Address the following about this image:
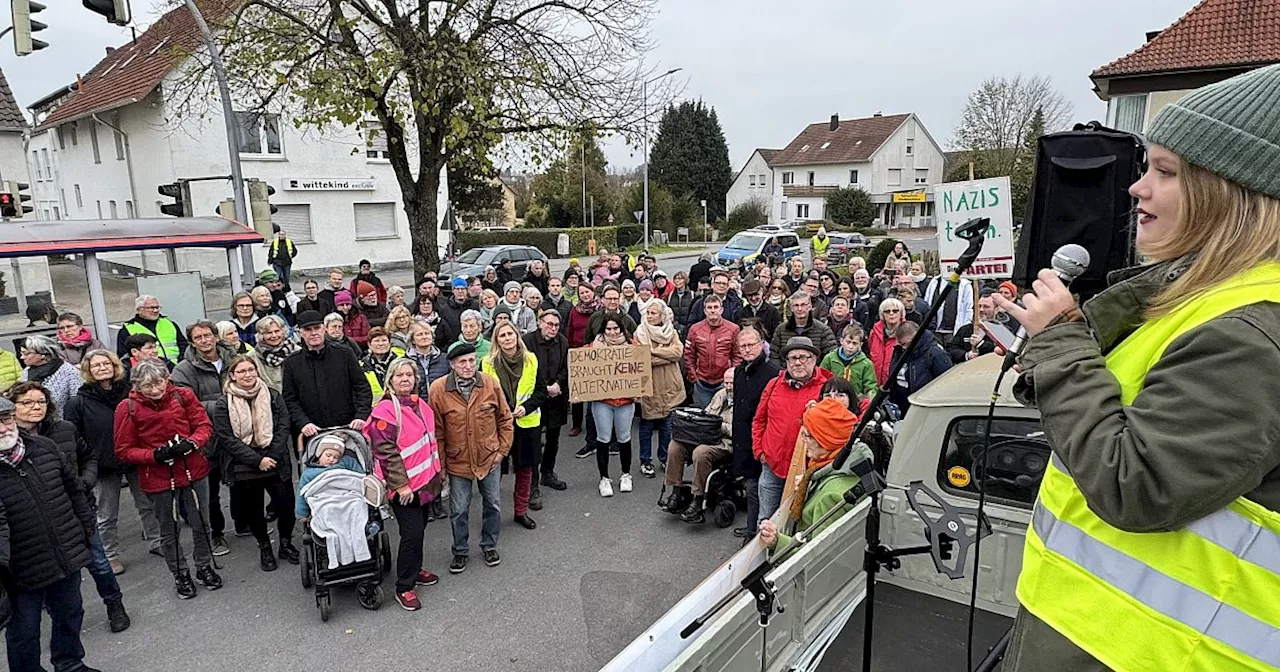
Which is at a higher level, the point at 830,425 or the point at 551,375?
the point at 830,425

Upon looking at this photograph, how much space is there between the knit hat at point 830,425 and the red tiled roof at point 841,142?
57.9 metres

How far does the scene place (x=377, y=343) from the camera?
6.96 metres

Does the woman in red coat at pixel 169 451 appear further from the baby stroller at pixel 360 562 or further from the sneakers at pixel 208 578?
the baby stroller at pixel 360 562

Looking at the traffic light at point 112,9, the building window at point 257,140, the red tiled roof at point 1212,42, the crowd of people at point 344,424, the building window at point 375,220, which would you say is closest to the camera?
the crowd of people at point 344,424

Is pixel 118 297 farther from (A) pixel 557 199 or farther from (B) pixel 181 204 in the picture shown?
(A) pixel 557 199

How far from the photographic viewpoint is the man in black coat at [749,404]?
231 inches

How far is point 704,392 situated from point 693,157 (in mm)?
54948

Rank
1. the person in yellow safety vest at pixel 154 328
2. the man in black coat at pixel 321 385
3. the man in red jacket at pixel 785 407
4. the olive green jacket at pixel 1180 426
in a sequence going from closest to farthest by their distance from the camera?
the olive green jacket at pixel 1180 426
the man in red jacket at pixel 785 407
the man in black coat at pixel 321 385
the person in yellow safety vest at pixel 154 328

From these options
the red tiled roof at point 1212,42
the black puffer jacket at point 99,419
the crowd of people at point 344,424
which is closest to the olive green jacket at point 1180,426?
the crowd of people at point 344,424

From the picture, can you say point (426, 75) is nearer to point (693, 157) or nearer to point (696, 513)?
point (696, 513)

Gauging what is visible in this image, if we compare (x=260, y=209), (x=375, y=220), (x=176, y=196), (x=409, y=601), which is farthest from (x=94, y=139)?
(x=409, y=601)

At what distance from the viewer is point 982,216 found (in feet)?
15.9

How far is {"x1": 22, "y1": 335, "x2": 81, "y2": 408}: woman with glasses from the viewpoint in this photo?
19.2ft

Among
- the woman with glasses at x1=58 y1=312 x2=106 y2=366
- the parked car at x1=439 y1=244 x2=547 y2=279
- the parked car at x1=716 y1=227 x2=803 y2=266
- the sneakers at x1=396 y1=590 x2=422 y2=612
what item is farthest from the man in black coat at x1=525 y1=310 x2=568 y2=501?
the parked car at x1=716 y1=227 x2=803 y2=266
